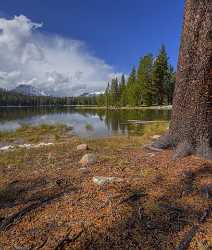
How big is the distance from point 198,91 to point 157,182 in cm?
230

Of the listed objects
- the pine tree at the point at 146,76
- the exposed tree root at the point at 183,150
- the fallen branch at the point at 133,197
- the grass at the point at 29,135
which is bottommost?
the grass at the point at 29,135

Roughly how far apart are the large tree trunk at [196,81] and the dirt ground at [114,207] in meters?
0.48

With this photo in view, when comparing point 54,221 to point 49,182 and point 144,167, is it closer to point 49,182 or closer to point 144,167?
point 49,182

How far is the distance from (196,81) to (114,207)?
Result: 11.1 ft

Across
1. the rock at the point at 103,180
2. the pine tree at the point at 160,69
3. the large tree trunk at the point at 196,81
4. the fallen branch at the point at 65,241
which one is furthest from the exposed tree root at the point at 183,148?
the pine tree at the point at 160,69

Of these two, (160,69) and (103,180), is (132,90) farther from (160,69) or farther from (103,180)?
(103,180)

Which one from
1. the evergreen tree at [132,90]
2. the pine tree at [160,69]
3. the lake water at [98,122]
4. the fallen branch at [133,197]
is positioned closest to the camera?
the fallen branch at [133,197]

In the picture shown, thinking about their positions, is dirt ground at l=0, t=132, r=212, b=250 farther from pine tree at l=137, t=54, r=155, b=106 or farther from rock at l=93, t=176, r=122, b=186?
pine tree at l=137, t=54, r=155, b=106

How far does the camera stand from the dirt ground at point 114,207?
2990mm

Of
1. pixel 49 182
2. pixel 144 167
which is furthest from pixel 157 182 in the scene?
pixel 49 182

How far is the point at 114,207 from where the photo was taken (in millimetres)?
3637

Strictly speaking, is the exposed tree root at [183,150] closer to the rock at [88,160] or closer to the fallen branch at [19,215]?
the rock at [88,160]

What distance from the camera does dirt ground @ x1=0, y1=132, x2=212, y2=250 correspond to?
118 inches

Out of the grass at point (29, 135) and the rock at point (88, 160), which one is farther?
the grass at point (29, 135)
